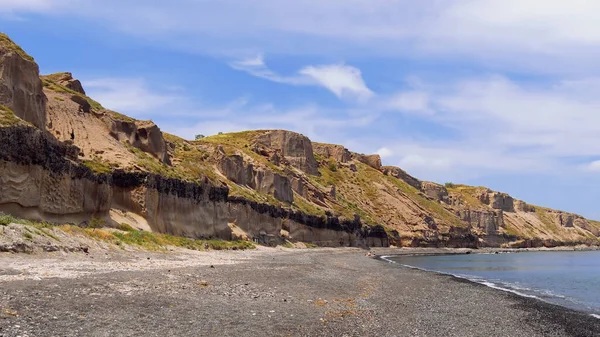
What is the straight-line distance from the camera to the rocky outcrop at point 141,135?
57.6 metres

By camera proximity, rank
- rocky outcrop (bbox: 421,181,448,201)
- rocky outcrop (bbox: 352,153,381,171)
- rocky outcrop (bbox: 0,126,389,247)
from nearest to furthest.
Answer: rocky outcrop (bbox: 0,126,389,247) → rocky outcrop (bbox: 352,153,381,171) → rocky outcrop (bbox: 421,181,448,201)

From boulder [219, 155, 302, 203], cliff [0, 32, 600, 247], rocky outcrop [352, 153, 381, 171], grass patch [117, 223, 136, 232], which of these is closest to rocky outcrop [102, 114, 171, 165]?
cliff [0, 32, 600, 247]

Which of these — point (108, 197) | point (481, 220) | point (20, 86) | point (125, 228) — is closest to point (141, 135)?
point (108, 197)

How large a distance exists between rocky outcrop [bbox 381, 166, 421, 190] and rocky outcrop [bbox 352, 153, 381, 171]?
244 cm

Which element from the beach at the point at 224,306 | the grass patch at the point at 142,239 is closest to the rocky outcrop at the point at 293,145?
the grass patch at the point at 142,239

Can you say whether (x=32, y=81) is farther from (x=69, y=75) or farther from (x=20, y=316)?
(x=20, y=316)

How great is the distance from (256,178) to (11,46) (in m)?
53.0

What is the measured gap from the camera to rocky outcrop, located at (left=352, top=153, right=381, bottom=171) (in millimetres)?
177250

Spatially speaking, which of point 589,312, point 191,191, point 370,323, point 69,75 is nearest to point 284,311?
point 370,323

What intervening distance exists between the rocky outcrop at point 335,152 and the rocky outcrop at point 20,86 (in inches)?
4903

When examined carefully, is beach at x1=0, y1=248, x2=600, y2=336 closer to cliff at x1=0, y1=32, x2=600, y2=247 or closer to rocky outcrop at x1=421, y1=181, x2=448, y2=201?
cliff at x1=0, y1=32, x2=600, y2=247

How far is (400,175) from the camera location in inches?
7052

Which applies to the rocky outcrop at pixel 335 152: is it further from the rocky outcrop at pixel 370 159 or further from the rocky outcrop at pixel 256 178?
the rocky outcrop at pixel 256 178

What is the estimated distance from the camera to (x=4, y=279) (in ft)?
52.3
